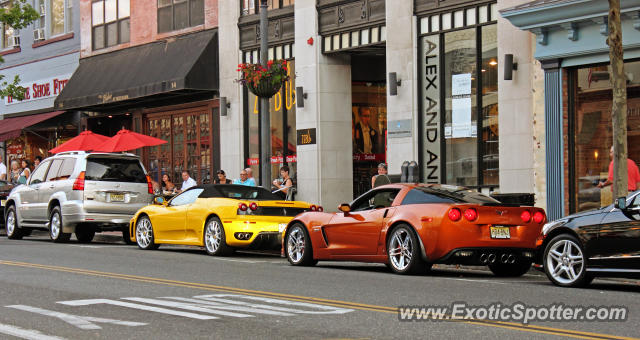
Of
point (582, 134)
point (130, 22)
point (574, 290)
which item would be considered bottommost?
point (574, 290)

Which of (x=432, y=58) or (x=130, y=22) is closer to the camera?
(x=432, y=58)

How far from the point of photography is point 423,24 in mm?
22844

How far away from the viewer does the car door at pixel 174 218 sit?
1877 cm

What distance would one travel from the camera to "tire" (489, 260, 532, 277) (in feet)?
46.1

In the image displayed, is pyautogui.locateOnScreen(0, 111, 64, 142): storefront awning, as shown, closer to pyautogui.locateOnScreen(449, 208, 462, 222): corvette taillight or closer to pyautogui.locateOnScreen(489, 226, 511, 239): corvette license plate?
pyautogui.locateOnScreen(449, 208, 462, 222): corvette taillight

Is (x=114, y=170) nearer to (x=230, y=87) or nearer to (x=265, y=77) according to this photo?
(x=265, y=77)

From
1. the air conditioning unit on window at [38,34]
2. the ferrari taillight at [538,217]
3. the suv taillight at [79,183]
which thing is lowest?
the ferrari taillight at [538,217]

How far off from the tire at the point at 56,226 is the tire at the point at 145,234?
2383 millimetres

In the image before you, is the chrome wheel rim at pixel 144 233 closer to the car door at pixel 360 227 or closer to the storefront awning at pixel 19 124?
the car door at pixel 360 227

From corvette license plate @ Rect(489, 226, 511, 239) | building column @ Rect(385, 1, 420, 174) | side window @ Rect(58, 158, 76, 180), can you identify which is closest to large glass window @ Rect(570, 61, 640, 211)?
building column @ Rect(385, 1, 420, 174)

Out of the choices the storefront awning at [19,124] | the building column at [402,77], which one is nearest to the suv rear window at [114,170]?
the building column at [402,77]

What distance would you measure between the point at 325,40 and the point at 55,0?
1589 centimetres

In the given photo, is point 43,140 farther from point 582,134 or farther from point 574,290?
point 574,290

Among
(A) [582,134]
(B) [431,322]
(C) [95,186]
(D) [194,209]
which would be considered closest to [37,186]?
(C) [95,186]
